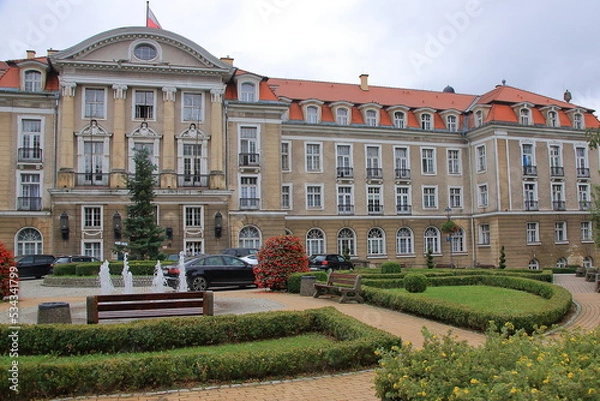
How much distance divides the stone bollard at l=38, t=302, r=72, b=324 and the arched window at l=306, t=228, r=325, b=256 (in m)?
30.5

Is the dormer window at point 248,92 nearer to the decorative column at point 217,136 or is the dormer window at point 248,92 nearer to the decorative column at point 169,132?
the decorative column at point 217,136

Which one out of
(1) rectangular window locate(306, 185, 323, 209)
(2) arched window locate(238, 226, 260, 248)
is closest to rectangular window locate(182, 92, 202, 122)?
(2) arched window locate(238, 226, 260, 248)

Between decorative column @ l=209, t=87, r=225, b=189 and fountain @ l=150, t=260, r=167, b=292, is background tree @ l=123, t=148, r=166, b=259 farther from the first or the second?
fountain @ l=150, t=260, r=167, b=292

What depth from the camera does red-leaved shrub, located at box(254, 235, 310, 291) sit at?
1895cm

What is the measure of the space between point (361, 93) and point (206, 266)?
29.9 meters

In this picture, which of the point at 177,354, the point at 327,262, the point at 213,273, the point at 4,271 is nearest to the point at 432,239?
the point at 327,262

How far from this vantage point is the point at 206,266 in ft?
65.6

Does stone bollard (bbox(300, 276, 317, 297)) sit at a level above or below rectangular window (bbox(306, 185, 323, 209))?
below

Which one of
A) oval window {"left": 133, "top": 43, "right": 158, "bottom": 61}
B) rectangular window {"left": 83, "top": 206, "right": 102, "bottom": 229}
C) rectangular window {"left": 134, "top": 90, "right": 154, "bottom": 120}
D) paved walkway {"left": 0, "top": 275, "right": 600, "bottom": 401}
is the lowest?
paved walkway {"left": 0, "top": 275, "right": 600, "bottom": 401}

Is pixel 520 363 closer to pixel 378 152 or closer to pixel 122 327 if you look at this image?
pixel 122 327

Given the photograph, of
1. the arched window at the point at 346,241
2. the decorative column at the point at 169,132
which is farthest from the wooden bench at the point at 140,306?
the arched window at the point at 346,241

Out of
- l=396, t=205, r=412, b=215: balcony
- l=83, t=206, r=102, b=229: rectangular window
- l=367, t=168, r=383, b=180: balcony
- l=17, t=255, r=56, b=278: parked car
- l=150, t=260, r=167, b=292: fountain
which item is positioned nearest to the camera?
l=150, t=260, r=167, b=292: fountain

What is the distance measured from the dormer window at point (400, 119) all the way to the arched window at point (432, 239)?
349 inches

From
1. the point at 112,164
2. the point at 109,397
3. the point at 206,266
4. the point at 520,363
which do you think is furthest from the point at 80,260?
the point at 520,363
